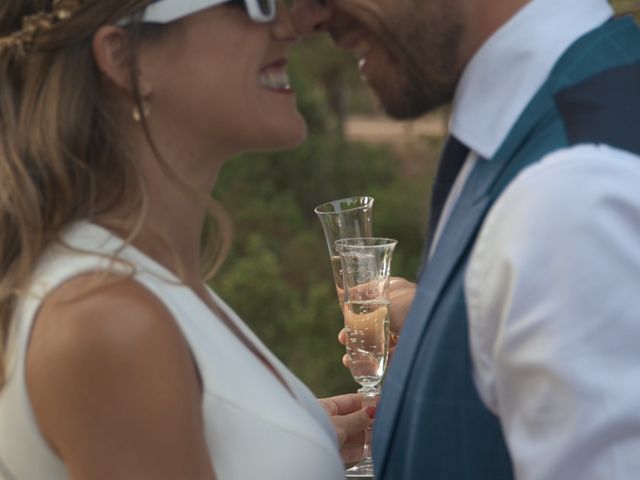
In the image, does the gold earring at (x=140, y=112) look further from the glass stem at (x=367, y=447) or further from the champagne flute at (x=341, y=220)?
the glass stem at (x=367, y=447)

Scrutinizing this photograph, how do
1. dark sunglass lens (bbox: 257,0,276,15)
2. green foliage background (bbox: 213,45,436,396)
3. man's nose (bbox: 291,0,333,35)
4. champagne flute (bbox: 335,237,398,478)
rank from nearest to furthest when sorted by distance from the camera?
dark sunglass lens (bbox: 257,0,276,15), man's nose (bbox: 291,0,333,35), champagne flute (bbox: 335,237,398,478), green foliage background (bbox: 213,45,436,396)

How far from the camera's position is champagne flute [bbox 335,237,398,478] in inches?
106

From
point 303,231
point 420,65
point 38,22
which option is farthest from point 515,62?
point 303,231

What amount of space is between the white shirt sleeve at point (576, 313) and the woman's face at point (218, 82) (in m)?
0.59

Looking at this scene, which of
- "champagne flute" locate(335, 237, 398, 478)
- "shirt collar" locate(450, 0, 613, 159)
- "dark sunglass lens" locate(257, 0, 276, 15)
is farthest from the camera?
"champagne flute" locate(335, 237, 398, 478)

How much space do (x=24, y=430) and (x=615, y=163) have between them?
1050mm

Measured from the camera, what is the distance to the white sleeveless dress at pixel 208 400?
2.04 meters

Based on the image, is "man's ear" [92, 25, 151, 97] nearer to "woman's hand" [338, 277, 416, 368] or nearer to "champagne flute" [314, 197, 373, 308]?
"champagne flute" [314, 197, 373, 308]

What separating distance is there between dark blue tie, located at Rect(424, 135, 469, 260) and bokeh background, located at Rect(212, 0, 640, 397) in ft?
22.5

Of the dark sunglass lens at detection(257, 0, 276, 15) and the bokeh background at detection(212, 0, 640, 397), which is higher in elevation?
the dark sunglass lens at detection(257, 0, 276, 15)

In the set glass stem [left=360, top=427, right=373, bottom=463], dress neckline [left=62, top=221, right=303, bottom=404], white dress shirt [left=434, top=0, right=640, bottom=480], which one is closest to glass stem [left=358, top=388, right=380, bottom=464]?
glass stem [left=360, top=427, right=373, bottom=463]

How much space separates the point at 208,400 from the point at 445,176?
645 millimetres

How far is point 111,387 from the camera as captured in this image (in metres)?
1.93

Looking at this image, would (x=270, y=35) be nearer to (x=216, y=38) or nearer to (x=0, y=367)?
(x=216, y=38)
